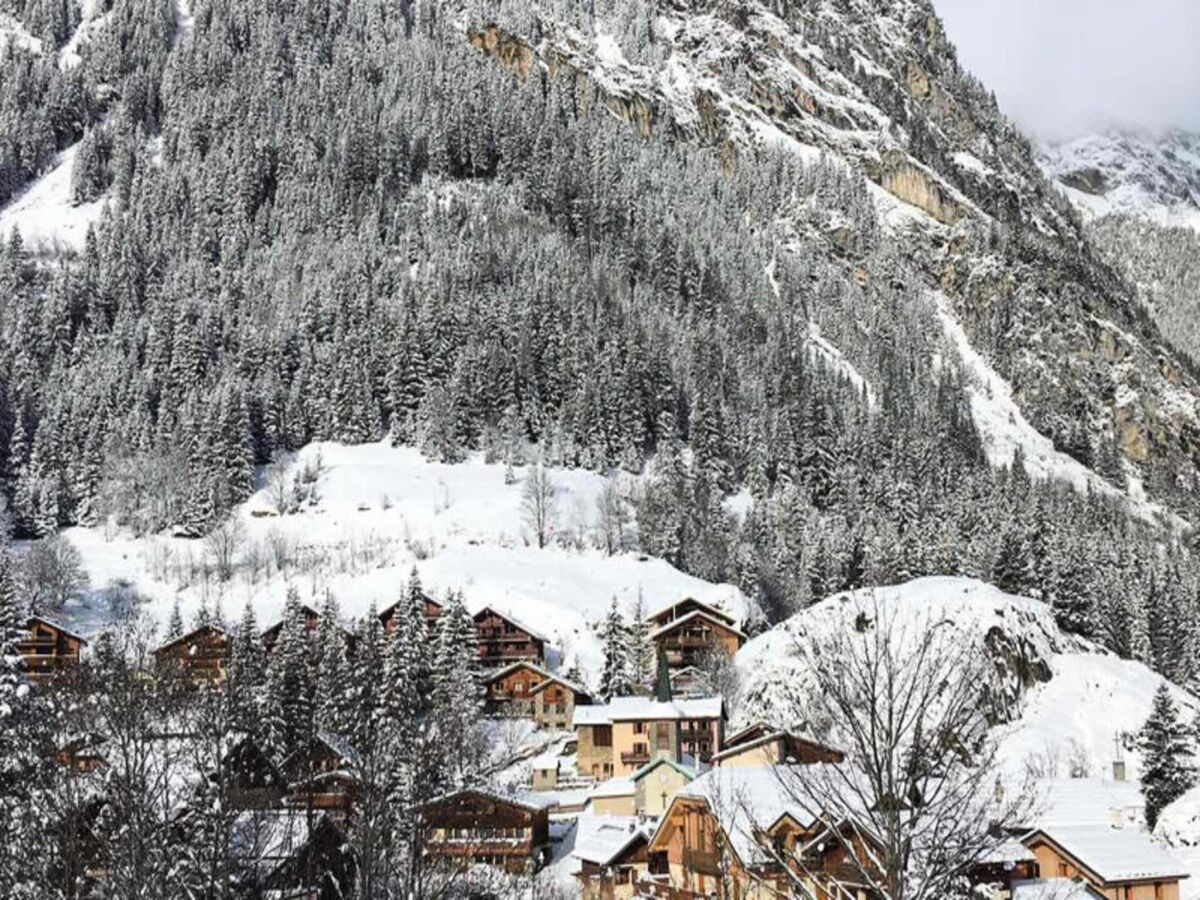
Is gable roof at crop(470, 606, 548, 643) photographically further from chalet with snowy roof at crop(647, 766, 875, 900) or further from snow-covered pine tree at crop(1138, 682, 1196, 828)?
snow-covered pine tree at crop(1138, 682, 1196, 828)

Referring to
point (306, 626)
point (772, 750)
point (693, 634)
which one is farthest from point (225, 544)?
point (772, 750)

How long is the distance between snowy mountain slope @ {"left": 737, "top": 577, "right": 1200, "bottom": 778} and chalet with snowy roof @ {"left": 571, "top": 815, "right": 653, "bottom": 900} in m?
13.5

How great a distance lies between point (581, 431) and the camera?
417ft

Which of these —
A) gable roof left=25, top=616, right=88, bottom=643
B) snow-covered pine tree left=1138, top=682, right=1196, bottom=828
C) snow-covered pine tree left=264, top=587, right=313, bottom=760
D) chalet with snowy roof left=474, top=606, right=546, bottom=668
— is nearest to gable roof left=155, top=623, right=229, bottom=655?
snow-covered pine tree left=264, top=587, right=313, bottom=760

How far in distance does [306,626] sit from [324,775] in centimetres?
4289

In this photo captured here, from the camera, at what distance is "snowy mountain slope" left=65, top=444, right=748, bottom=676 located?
92.1 metres

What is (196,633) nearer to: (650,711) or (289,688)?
(289,688)

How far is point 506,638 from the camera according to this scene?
85688mm

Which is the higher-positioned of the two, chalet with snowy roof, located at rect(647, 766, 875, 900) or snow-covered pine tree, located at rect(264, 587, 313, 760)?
snow-covered pine tree, located at rect(264, 587, 313, 760)

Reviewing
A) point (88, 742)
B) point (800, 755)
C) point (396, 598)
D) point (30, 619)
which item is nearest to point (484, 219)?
point (396, 598)

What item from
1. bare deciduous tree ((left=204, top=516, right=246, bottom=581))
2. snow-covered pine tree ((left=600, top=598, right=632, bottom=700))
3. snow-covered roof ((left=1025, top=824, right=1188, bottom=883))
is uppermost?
bare deciduous tree ((left=204, top=516, right=246, bottom=581))

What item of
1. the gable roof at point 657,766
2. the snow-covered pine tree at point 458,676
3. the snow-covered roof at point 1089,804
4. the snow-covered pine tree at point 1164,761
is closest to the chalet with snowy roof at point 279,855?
the snow-covered pine tree at point 458,676

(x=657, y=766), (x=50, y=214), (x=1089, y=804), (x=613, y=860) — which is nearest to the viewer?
(x=1089, y=804)

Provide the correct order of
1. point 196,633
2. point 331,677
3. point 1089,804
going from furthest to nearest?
point 196,633 < point 331,677 < point 1089,804
